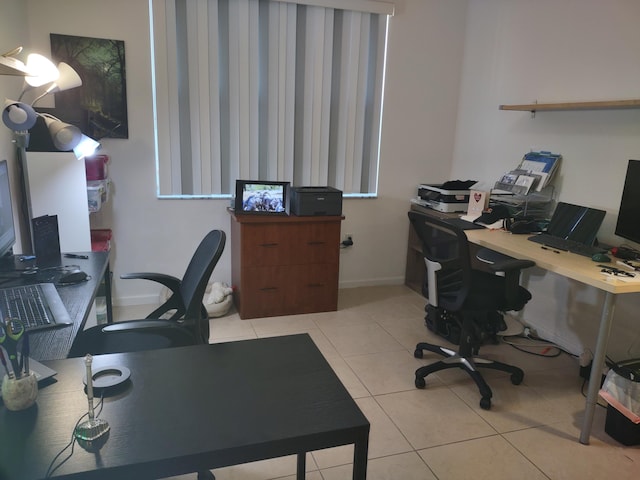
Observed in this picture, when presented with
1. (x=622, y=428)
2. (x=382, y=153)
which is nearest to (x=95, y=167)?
(x=382, y=153)

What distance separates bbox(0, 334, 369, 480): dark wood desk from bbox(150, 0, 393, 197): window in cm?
255

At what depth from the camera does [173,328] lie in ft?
6.41

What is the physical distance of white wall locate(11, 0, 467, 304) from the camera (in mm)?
3408

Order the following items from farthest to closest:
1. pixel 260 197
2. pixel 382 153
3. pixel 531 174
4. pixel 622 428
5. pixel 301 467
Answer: pixel 382 153, pixel 260 197, pixel 531 174, pixel 622 428, pixel 301 467

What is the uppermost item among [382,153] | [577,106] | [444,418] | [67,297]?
[577,106]

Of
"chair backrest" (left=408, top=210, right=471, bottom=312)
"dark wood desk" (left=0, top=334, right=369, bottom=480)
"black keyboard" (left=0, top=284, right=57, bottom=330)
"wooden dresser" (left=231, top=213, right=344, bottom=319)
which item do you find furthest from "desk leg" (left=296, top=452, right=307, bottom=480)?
"wooden dresser" (left=231, top=213, right=344, bottom=319)

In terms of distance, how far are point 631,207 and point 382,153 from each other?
2148 millimetres

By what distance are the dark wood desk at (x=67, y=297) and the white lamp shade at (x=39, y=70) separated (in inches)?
36.4

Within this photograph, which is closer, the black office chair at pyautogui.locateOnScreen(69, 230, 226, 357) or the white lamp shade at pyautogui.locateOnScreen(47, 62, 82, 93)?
the black office chair at pyautogui.locateOnScreen(69, 230, 226, 357)

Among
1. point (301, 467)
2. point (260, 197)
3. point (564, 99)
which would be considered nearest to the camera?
point (301, 467)

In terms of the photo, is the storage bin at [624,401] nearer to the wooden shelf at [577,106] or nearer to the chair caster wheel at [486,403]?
the chair caster wheel at [486,403]

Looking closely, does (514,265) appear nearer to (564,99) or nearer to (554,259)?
(554,259)

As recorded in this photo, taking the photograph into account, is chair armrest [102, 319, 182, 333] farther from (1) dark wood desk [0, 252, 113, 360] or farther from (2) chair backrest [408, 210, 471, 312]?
(2) chair backrest [408, 210, 471, 312]

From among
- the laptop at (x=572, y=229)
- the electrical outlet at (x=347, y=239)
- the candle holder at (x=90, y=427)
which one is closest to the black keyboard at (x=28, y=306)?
the candle holder at (x=90, y=427)
